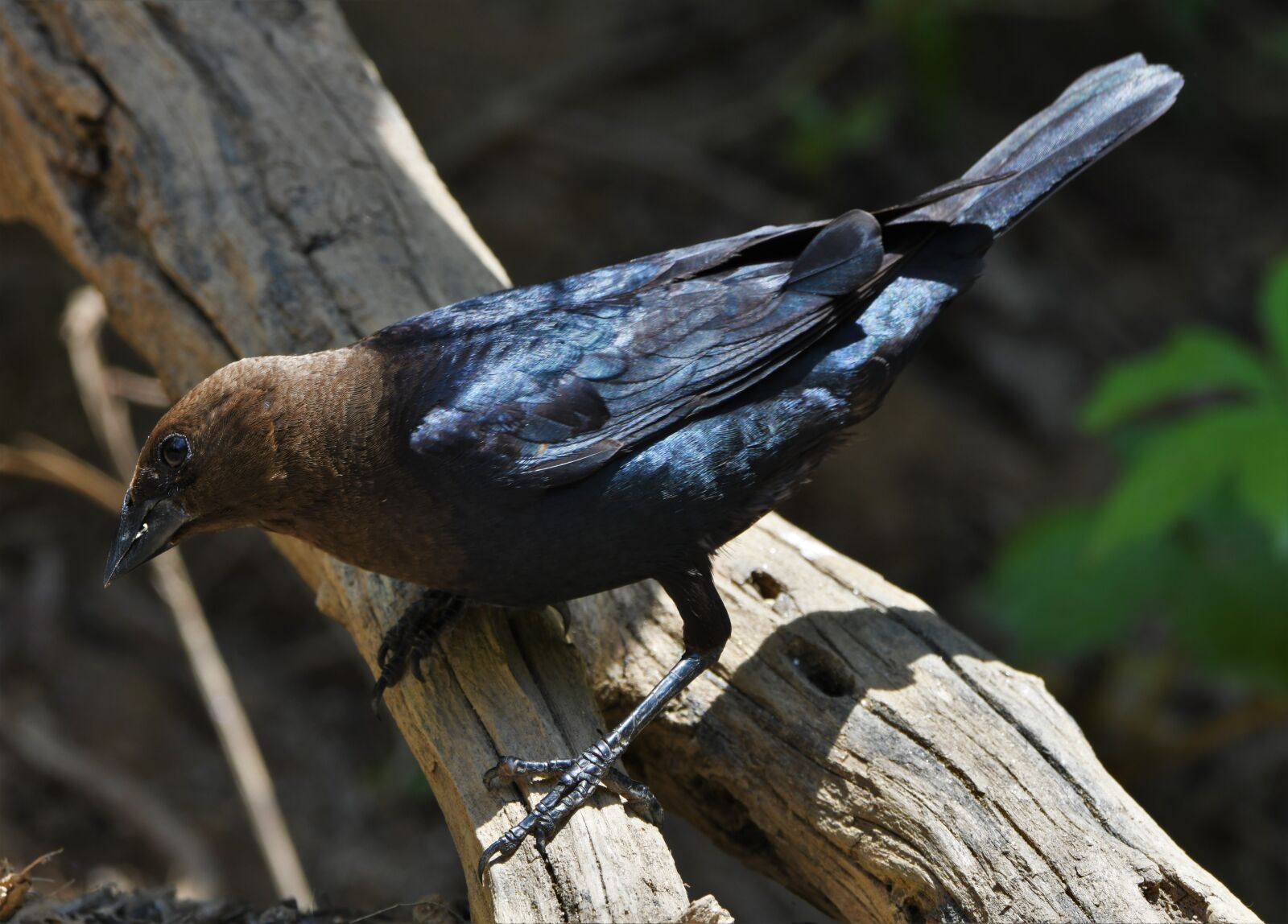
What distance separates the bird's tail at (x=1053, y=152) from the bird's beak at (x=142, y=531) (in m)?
1.89

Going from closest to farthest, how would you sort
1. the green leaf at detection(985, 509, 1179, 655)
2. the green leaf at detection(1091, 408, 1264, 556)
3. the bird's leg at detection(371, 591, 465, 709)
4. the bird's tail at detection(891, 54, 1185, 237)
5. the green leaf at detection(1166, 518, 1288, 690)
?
1. the bird's leg at detection(371, 591, 465, 709)
2. the bird's tail at detection(891, 54, 1185, 237)
3. the green leaf at detection(1091, 408, 1264, 556)
4. the green leaf at detection(1166, 518, 1288, 690)
5. the green leaf at detection(985, 509, 1179, 655)

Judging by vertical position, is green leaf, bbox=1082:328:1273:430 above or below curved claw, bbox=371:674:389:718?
below

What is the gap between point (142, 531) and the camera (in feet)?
8.84

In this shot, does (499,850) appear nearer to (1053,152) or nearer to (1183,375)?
(1053,152)

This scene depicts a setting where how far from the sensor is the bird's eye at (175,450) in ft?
8.66

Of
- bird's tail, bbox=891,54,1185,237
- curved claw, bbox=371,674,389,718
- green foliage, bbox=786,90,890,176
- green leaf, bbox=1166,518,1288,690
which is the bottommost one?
green leaf, bbox=1166,518,1288,690

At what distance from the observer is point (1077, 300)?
260 inches

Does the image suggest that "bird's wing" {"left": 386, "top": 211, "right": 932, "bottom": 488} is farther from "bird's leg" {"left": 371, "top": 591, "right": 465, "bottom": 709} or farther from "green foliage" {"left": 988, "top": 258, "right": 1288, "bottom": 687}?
"green foliage" {"left": 988, "top": 258, "right": 1288, "bottom": 687}

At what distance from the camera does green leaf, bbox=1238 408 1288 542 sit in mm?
3516

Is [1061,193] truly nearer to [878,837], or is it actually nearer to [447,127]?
[447,127]

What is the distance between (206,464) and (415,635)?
2.03ft

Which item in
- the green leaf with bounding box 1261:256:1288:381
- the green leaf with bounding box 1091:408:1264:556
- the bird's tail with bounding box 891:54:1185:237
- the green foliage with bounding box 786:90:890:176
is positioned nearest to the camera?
the bird's tail with bounding box 891:54:1185:237

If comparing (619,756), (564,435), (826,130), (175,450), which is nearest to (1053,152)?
(564,435)

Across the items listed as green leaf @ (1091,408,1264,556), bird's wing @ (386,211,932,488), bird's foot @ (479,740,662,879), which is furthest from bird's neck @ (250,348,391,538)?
green leaf @ (1091,408,1264,556)
